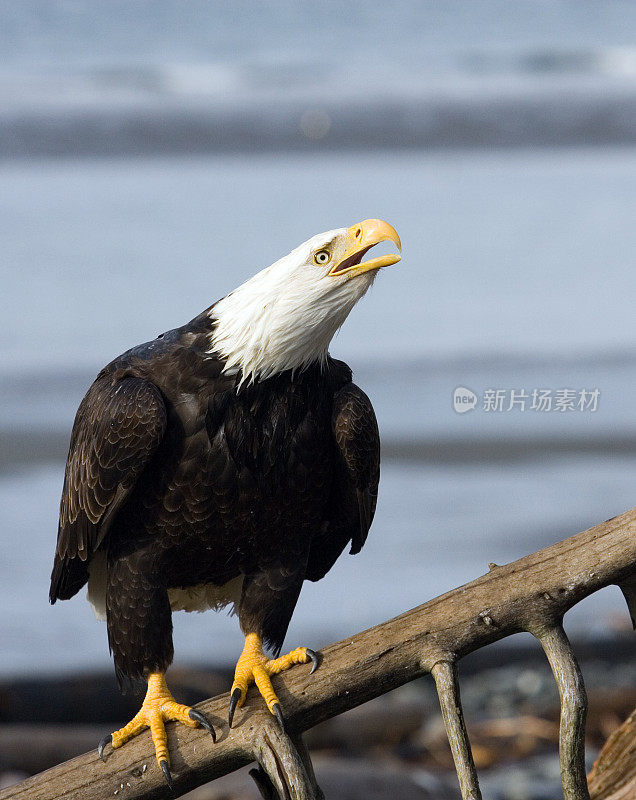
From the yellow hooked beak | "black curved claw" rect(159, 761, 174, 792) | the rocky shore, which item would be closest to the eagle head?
the yellow hooked beak

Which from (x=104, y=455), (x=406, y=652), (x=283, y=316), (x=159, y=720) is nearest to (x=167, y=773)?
(x=159, y=720)

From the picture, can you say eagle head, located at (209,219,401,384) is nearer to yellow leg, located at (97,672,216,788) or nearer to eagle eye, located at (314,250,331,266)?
eagle eye, located at (314,250,331,266)

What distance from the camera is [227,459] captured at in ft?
6.02

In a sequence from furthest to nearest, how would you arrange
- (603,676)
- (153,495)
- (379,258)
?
(603,676)
(153,495)
(379,258)

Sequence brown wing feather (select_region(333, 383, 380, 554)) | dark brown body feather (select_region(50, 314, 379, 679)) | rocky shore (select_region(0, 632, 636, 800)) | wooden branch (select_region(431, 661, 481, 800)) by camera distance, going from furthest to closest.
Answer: rocky shore (select_region(0, 632, 636, 800)) < brown wing feather (select_region(333, 383, 380, 554)) < dark brown body feather (select_region(50, 314, 379, 679)) < wooden branch (select_region(431, 661, 481, 800))

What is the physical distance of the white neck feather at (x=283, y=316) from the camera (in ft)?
5.86

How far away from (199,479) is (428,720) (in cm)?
258

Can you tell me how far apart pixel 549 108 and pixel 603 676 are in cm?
235

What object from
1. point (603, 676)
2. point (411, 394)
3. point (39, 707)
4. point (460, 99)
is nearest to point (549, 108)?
point (460, 99)

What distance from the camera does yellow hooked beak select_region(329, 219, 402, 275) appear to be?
69.8 inches

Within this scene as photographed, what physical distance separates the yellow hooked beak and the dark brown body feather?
230mm

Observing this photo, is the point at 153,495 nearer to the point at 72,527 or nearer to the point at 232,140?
the point at 72,527

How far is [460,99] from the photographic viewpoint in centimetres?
398

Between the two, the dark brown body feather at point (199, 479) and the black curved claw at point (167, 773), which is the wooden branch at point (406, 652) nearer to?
the black curved claw at point (167, 773)
